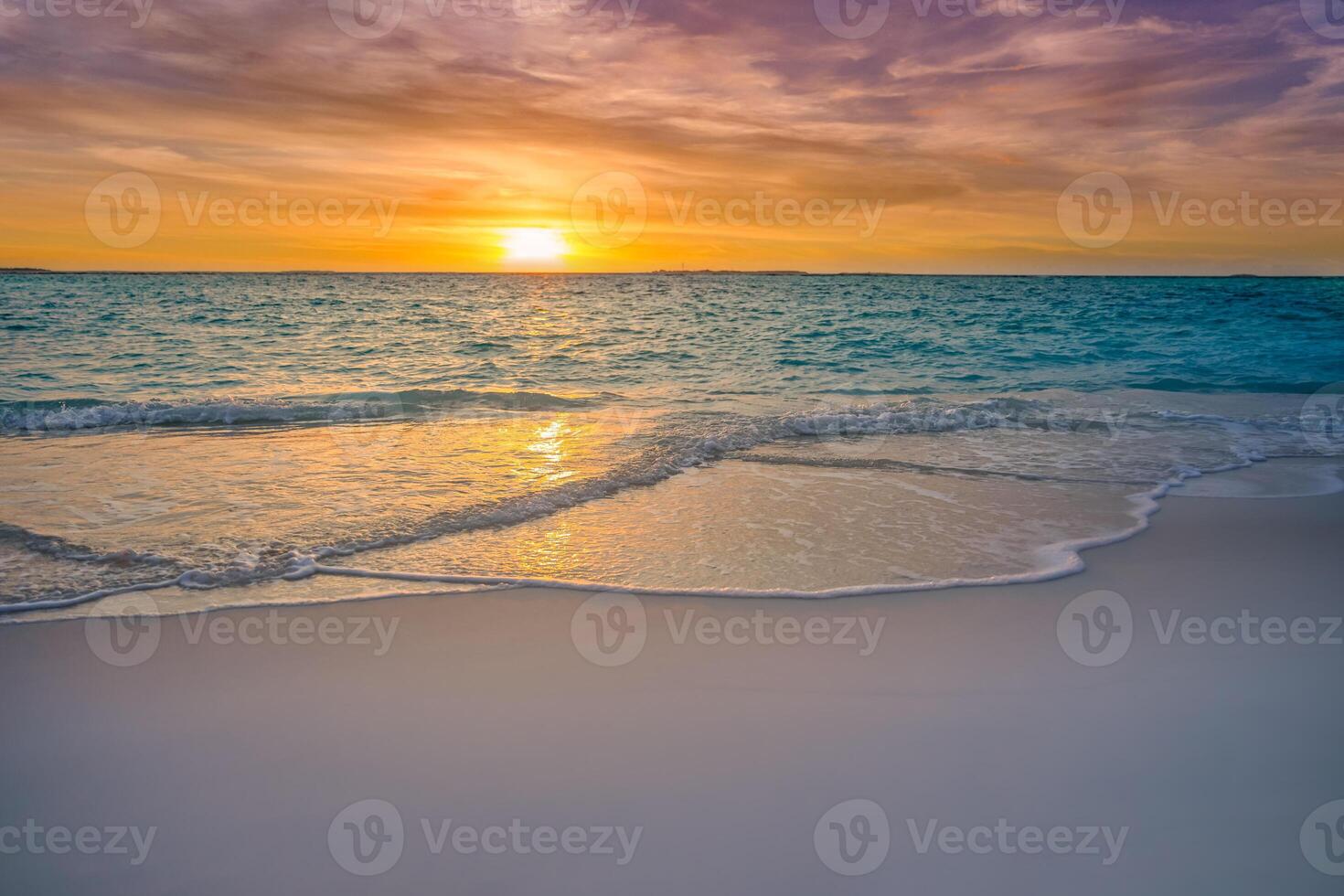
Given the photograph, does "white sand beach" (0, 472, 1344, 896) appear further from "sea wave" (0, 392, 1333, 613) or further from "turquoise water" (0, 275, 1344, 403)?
"turquoise water" (0, 275, 1344, 403)

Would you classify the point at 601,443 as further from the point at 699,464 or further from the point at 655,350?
the point at 655,350

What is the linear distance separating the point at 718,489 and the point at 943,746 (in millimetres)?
4179

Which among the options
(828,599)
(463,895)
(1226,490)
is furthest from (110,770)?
(1226,490)

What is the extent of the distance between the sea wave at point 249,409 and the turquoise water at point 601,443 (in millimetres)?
69

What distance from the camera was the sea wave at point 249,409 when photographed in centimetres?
1060

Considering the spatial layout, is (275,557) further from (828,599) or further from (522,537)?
(828,599)

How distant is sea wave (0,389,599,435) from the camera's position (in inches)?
417

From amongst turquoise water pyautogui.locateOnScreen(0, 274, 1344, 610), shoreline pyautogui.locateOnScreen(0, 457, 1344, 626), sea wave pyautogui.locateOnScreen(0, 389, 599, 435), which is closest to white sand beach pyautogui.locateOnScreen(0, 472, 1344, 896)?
shoreline pyautogui.locateOnScreen(0, 457, 1344, 626)

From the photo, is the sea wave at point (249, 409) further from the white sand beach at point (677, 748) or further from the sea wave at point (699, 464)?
the white sand beach at point (677, 748)

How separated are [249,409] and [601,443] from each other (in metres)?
5.65

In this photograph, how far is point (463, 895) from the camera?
8.09 ft

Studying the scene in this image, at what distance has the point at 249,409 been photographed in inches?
446

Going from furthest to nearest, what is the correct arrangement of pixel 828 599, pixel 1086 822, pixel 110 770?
pixel 828 599, pixel 110 770, pixel 1086 822

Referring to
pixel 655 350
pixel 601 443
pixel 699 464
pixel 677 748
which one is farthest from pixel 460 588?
pixel 655 350
